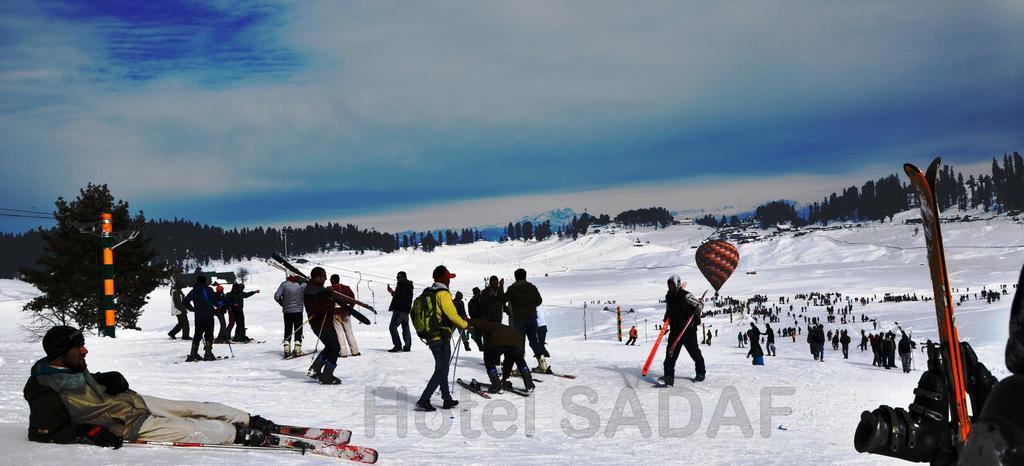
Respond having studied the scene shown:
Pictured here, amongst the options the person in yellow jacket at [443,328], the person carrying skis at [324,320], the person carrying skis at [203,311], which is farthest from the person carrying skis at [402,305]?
the person in yellow jacket at [443,328]

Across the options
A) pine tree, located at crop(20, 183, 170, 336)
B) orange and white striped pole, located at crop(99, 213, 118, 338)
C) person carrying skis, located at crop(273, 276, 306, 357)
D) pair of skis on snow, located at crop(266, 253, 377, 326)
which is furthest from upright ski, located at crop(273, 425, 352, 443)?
pine tree, located at crop(20, 183, 170, 336)

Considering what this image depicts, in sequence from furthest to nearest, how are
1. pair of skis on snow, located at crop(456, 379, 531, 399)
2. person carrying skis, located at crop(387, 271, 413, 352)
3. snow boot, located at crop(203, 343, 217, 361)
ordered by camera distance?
1. person carrying skis, located at crop(387, 271, 413, 352)
2. snow boot, located at crop(203, 343, 217, 361)
3. pair of skis on snow, located at crop(456, 379, 531, 399)

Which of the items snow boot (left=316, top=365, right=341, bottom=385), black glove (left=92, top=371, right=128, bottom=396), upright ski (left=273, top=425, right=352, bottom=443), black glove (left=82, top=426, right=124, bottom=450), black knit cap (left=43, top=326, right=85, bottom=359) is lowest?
snow boot (left=316, top=365, right=341, bottom=385)

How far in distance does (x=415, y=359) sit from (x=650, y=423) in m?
6.00

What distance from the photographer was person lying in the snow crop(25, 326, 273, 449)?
5.35 meters

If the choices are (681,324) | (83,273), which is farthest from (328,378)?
(83,273)

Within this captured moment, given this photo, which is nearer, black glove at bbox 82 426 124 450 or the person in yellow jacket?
black glove at bbox 82 426 124 450

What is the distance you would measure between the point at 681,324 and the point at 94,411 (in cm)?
810

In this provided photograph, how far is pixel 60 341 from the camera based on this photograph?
5512mm

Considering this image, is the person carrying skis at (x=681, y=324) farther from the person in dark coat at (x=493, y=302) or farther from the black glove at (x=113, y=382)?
the black glove at (x=113, y=382)

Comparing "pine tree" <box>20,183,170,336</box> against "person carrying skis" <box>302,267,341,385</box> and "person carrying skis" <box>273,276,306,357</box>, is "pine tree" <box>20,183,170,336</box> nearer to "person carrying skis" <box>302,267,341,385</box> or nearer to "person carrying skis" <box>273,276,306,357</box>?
"person carrying skis" <box>273,276,306,357</box>

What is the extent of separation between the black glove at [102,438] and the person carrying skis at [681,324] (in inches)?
303

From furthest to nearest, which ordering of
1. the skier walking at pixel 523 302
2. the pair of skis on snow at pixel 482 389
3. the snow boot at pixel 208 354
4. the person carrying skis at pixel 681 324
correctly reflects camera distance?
the snow boot at pixel 208 354, the skier walking at pixel 523 302, the person carrying skis at pixel 681 324, the pair of skis on snow at pixel 482 389

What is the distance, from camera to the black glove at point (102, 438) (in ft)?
17.4
